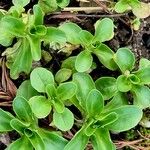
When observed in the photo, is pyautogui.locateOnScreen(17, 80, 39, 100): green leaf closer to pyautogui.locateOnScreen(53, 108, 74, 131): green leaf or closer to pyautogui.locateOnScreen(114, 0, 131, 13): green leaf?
pyautogui.locateOnScreen(53, 108, 74, 131): green leaf

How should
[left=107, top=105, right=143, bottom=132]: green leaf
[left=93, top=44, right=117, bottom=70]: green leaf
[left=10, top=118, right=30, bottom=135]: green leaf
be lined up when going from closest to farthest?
[left=10, top=118, right=30, bottom=135]: green leaf
[left=107, top=105, right=143, bottom=132]: green leaf
[left=93, top=44, right=117, bottom=70]: green leaf

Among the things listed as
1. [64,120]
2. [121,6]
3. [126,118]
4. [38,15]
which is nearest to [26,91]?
[64,120]

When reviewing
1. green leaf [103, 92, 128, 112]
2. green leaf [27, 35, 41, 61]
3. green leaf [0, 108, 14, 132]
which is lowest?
green leaf [0, 108, 14, 132]

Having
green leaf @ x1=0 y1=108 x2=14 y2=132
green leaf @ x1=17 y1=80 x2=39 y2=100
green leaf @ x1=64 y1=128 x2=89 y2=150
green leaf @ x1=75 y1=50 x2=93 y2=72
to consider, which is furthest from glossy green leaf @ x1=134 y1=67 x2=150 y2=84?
green leaf @ x1=0 y1=108 x2=14 y2=132

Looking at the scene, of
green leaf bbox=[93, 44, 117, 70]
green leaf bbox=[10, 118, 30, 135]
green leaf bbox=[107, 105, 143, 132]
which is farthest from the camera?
green leaf bbox=[93, 44, 117, 70]

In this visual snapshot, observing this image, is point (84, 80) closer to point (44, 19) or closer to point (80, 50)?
point (80, 50)

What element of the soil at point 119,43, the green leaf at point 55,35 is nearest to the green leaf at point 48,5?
the soil at point 119,43

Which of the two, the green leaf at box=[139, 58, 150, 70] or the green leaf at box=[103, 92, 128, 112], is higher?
the green leaf at box=[139, 58, 150, 70]
